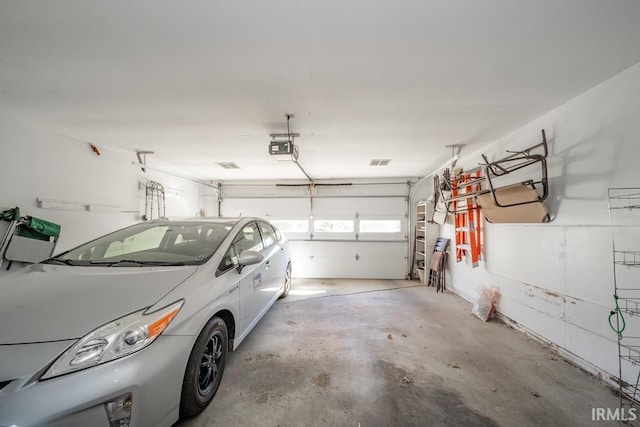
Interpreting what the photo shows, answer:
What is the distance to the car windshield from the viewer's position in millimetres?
1795

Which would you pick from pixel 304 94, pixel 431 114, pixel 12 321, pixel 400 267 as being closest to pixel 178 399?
pixel 12 321

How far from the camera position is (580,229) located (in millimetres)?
2207

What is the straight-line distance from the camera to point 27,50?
1.61m

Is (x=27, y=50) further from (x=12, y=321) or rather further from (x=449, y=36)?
(x=449, y=36)

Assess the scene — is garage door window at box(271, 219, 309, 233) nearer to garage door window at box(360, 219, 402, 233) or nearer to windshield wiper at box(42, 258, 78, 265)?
garage door window at box(360, 219, 402, 233)

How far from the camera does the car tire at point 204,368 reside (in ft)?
4.73

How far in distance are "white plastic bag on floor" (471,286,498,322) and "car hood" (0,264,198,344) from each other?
3.70 m

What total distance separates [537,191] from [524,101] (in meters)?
1.02

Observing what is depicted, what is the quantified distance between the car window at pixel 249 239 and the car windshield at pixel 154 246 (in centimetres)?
15

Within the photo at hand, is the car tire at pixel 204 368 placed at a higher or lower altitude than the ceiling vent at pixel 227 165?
lower

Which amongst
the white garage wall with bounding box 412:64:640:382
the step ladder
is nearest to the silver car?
the white garage wall with bounding box 412:64:640:382

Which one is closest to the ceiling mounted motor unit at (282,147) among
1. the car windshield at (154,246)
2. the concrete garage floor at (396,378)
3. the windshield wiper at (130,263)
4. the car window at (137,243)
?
the car windshield at (154,246)

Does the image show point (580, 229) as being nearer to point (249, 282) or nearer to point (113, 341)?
point (249, 282)

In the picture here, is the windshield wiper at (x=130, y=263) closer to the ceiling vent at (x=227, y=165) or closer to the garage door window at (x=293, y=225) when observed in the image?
the ceiling vent at (x=227, y=165)
